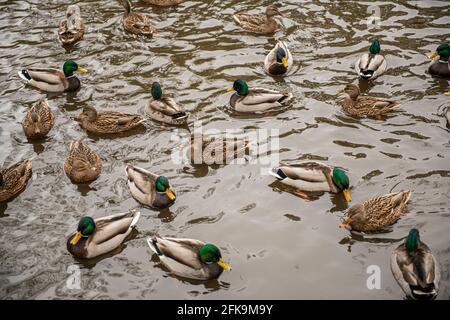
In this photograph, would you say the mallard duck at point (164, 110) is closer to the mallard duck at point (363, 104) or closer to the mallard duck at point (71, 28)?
the mallard duck at point (363, 104)

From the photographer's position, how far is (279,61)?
1049cm

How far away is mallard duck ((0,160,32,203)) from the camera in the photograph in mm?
8164

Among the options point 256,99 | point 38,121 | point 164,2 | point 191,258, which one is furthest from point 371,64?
point 38,121

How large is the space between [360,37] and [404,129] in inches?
133

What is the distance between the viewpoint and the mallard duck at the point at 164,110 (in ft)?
30.9

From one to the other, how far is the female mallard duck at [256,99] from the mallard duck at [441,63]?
296cm

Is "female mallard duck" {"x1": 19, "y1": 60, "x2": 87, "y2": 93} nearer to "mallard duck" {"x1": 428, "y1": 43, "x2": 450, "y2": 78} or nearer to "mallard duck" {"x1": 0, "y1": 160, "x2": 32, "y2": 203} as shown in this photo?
"mallard duck" {"x1": 0, "y1": 160, "x2": 32, "y2": 203}

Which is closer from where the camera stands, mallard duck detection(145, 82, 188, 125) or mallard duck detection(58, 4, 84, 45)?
mallard duck detection(145, 82, 188, 125)

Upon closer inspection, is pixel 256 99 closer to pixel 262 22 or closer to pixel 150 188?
pixel 150 188

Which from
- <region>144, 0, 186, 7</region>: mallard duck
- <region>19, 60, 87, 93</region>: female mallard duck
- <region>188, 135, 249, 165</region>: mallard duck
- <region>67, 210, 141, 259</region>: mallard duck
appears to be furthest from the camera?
<region>144, 0, 186, 7</region>: mallard duck

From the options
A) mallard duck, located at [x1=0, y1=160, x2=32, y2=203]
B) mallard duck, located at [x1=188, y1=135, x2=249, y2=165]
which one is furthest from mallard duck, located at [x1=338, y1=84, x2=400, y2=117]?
mallard duck, located at [x1=0, y1=160, x2=32, y2=203]

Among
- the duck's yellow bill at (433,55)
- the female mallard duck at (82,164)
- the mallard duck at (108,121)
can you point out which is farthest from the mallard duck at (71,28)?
the duck's yellow bill at (433,55)

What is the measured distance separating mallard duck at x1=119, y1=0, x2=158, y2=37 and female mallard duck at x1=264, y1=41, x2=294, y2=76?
2996 millimetres
